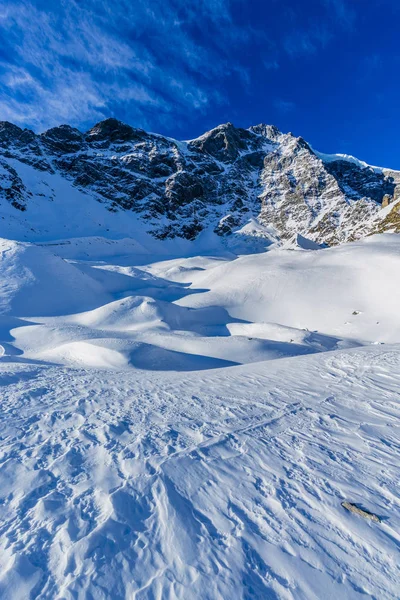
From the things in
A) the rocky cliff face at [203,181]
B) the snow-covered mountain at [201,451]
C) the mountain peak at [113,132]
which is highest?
the mountain peak at [113,132]

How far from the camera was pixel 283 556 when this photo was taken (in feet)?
7.89

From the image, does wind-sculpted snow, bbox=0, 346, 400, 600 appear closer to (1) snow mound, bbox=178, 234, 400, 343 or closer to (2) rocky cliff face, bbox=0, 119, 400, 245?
(1) snow mound, bbox=178, 234, 400, 343

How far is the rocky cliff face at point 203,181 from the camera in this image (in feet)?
282

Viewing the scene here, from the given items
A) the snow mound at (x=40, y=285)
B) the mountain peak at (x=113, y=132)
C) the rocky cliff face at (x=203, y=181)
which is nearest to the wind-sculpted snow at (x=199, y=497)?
the snow mound at (x=40, y=285)

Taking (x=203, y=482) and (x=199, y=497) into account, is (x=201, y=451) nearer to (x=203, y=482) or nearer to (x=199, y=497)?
(x=203, y=482)

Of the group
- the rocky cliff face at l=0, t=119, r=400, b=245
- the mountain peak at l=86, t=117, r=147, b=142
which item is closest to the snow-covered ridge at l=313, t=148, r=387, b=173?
the rocky cliff face at l=0, t=119, r=400, b=245

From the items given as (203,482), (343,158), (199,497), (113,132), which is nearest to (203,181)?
(113,132)

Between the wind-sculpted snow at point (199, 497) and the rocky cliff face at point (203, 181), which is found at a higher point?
the rocky cliff face at point (203, 181)

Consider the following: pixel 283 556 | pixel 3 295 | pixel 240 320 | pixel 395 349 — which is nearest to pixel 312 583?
pixel 283 556

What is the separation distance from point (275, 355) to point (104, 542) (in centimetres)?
1181

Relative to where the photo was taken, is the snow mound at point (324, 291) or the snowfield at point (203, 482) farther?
the snow mound at point (324, 291)

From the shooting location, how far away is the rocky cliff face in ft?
282

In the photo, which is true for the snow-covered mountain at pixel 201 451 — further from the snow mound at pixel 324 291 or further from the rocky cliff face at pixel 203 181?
the rocky cliff face at pixel 203 181

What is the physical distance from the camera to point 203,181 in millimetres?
109000
